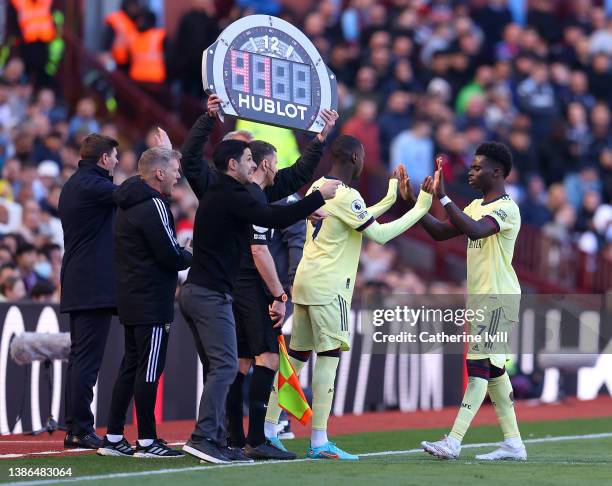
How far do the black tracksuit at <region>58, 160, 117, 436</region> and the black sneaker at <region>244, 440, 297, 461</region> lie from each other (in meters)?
1.55

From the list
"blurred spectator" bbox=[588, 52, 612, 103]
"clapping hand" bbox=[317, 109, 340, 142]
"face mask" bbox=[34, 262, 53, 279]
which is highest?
"blurred spectator" bbox=[588, 52, 612, 103]

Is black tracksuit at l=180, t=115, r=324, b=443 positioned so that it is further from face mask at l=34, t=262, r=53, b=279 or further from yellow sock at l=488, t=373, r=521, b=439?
face mask at l=34, t=262, r=53, b=279

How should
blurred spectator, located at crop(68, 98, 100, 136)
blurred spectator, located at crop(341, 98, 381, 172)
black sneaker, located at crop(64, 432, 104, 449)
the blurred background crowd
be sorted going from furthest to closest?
1. blurred spectator, located at crop(341, 98, 381, 172)
2. blurred spectator, located at crop(68, 98, 100, 136)
3. the blurred background crowd
4. black sneaker, located at crop(64, 432, 104, 449)

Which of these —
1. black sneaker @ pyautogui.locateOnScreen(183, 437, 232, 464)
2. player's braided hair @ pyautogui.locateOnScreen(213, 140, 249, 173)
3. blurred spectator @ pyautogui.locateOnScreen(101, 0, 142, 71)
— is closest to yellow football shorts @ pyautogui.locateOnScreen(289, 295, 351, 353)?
black sneaker @ pyautogui.locateOnScreen(183, 437, 232, 464)

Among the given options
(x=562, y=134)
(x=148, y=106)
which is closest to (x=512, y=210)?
(x=148, y=106)

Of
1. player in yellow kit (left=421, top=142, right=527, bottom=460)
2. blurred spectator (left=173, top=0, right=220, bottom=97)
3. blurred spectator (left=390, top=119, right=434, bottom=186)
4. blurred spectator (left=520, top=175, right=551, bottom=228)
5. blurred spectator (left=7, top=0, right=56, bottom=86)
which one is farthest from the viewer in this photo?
blurred spectator (left=520, top=175, right=551, bottom=228)

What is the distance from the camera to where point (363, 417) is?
1596cm

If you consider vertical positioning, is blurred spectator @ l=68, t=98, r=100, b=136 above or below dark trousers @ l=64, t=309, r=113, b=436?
above

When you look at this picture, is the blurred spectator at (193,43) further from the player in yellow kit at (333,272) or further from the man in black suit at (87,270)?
the player in yellow kit at (333,272)

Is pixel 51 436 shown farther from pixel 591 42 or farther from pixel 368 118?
pixel 591 42

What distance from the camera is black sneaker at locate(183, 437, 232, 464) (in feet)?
32.5

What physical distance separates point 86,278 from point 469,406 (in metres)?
3.04

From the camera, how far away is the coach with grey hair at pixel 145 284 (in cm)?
1034

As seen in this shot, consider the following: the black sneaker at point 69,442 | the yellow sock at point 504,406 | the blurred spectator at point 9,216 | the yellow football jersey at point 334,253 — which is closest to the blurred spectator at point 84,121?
the blurred spectator at point 9,216
